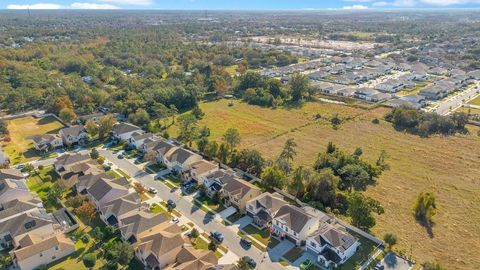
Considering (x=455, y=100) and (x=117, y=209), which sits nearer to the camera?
(x=117, y=209)

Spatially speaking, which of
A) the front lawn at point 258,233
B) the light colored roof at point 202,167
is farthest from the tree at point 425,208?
the light colored roof at point 202,167

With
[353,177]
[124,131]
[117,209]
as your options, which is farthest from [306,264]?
[124,131]

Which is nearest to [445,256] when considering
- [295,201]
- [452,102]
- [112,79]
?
[295,201]

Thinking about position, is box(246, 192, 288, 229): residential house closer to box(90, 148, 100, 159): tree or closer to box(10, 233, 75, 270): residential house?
box(10, 233, 75, 270): residential house

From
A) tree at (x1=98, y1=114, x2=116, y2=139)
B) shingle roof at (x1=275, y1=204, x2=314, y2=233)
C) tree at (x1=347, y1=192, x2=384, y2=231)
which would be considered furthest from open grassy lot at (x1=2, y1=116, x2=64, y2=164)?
tree at (x1=347, y1=192, x2=384, y2=231)

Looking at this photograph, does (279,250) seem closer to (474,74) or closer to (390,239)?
(390,239)

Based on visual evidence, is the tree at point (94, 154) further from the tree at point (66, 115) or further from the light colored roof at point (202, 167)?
the tree at point (66, 115)
